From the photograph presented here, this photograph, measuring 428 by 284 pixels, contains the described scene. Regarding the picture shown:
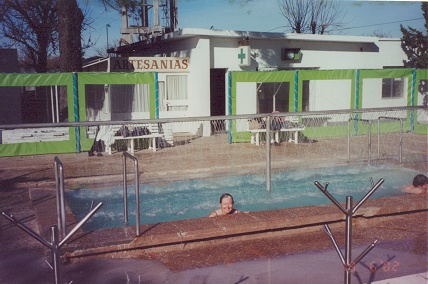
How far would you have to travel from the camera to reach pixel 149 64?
16750 mm

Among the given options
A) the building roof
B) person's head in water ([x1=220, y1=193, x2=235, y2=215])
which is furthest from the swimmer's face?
the building roof

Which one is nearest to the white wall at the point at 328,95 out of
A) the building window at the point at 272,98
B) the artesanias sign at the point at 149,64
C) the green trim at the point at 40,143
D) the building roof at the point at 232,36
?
the building window at the point at 272,98

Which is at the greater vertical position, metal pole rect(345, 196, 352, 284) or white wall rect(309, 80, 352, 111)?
white wall rect(309, 80, 352, 111)

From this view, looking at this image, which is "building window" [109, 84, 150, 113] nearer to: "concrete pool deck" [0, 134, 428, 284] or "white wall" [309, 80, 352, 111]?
"white wall" [309, 80, 352, 111]

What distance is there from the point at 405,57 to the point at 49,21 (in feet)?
67.5

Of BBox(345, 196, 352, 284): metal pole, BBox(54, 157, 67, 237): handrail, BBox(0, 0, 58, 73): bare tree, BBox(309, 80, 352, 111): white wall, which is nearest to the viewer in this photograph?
BBox(345, 196, 352, 284): metal pole

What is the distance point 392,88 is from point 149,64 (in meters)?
10.8

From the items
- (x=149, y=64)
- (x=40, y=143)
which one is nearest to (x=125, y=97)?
(x=149, y=64)


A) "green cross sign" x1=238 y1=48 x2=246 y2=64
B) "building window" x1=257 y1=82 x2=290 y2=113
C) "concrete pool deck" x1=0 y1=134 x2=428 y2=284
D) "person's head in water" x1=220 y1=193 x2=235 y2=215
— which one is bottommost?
"concrete pool deck" x1=0 y1=134 x2=428 y2=284

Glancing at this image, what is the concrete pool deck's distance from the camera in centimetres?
452

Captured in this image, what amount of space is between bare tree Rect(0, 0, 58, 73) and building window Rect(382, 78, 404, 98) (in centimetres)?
1813

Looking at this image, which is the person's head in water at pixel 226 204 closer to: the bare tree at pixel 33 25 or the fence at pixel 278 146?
the fence at pixel 278 146

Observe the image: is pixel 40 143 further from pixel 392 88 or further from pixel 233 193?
pixel 392 88

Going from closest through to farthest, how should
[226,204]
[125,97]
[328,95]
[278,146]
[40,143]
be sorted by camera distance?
[226,204] < [40,143] < [278,146] < [125,97] < [328,95]
